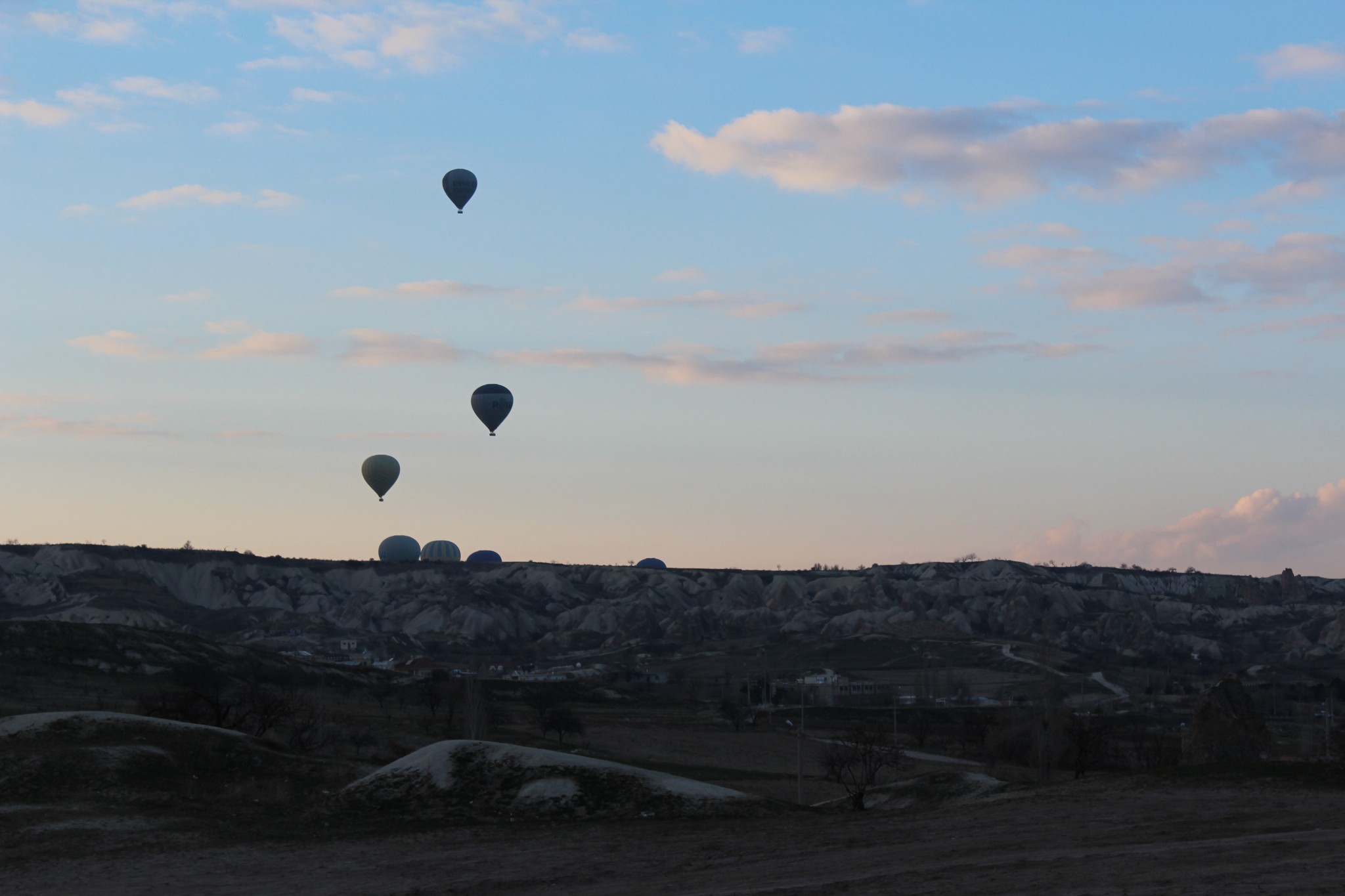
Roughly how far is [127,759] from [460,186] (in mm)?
69962

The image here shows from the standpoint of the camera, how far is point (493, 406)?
119 meters

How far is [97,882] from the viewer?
24.4m

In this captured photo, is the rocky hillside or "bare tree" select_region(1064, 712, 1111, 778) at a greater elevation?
the rocky hillside

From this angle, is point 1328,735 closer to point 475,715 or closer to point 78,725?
point 475,715

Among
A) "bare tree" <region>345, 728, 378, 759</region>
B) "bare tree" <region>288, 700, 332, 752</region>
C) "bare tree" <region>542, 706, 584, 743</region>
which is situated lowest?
"bare tree" <region>542, 706, 584, 743</region>

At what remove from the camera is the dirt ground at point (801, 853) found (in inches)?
784

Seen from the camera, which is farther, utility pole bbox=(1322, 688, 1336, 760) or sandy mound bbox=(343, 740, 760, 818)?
utility pole bbox=(1322, 688, 1336, 760)

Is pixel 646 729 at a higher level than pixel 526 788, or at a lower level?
lower

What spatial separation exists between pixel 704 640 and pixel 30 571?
262ft

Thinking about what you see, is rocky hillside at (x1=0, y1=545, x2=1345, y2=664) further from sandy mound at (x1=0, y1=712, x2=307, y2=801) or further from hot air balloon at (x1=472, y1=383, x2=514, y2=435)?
sandy mound at (x1=0, y1=712, x2=307, y2=801)

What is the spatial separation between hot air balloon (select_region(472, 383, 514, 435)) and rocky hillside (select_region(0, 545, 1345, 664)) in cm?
4343

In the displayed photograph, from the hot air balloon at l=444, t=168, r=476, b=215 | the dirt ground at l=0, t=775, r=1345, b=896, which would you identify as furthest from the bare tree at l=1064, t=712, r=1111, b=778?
the hot air balloon at l=444, t=168, r=476, b=215

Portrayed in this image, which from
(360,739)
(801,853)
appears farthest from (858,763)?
(801,853)

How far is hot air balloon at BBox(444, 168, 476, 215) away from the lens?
99.0 metres
